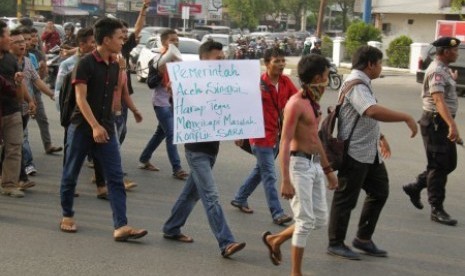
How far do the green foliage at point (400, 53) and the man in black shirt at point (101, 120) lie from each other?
28.4 m

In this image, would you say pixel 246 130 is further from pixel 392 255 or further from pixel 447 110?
pixel 447 110

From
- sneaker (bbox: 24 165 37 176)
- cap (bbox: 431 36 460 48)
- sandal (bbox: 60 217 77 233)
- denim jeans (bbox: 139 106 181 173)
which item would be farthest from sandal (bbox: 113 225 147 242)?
cap (bbox: 431 36 460 48)

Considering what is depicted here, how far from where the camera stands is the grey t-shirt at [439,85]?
667cm

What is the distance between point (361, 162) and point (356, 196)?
0.28 metres

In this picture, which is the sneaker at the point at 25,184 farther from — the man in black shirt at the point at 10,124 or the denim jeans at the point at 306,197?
the denim jeans at the point at 306,197

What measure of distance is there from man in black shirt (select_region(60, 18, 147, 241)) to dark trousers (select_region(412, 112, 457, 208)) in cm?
290

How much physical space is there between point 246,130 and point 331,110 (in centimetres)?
71

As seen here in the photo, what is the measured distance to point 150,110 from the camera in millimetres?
14562

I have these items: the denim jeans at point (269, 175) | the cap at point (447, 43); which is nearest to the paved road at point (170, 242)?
the denim jeans at point (269, 175)

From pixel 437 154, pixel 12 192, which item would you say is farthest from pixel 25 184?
pixel 437 154

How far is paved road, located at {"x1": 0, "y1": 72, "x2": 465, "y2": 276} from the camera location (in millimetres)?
5340

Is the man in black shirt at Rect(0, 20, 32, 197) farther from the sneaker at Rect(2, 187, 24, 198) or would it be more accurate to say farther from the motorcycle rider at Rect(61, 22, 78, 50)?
the motorcycle rider at Rect(61, 22, 78, 50)

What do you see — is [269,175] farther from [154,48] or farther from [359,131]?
[154,48]

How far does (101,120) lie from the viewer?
5.84 m
